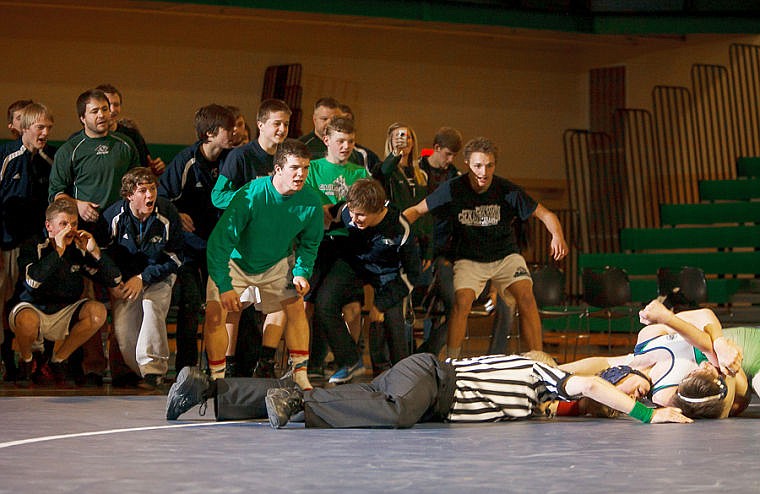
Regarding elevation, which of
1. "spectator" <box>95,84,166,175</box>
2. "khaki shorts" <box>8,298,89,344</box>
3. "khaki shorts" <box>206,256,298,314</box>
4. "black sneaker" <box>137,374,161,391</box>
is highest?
"spectator" <box>95,84,166,175</box>

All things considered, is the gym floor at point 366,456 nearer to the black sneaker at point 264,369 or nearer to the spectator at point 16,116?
the black sneaker at point 264,369

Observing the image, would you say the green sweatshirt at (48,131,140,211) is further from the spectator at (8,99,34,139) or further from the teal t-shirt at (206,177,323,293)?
the teal t-shirt at (206,177,323,293)

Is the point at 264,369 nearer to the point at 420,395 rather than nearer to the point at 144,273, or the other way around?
the point at 144,273

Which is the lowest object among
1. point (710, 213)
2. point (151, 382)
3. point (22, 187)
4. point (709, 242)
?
point (151, 382)

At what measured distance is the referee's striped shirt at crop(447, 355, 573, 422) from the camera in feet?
18.2

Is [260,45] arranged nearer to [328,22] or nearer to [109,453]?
[328,22]

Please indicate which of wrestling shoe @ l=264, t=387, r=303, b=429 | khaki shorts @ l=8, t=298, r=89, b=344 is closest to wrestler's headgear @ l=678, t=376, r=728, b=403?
wrestling shoe @ l=264, t=387, r=303, b=429

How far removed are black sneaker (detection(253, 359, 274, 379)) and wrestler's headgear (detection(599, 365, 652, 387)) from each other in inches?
100

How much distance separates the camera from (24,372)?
772 cm

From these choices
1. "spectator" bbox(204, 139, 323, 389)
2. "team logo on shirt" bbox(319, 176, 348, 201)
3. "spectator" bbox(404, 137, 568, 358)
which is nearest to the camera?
"spectator" bbox(204, 139, 323, 389)

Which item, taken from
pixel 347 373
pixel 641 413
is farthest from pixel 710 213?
pixel 641 413

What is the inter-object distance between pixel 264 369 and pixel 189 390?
2.20 meters

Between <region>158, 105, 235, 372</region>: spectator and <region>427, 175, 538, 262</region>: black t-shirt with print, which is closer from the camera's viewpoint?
<region>158, 105, 235, 372</region>: spectator

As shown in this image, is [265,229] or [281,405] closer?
[281,405]
